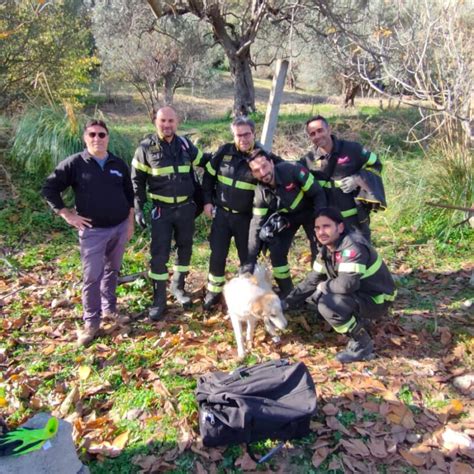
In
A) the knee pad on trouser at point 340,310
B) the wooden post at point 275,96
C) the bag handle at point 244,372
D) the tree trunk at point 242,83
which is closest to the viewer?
the bag handle at point 244,372

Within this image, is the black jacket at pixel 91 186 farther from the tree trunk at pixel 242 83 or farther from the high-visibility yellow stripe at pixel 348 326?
the tree trunk at pixel 242 83

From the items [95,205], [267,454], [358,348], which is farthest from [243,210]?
[267,454]

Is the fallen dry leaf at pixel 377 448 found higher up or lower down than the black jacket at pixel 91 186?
lower down

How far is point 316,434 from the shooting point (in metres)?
3.20

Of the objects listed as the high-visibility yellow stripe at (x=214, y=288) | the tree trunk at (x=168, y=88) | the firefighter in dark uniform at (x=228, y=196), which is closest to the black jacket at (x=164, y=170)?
the firefighter in dark uniform at (x=228, y=196)

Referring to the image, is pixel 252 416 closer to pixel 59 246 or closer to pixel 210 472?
pixel 210 472

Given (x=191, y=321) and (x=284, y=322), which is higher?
(x=284, y=322)

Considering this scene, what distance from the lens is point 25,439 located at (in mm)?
2293

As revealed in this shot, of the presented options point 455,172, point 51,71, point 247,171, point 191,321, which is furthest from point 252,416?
point 51,71

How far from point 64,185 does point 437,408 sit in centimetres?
383

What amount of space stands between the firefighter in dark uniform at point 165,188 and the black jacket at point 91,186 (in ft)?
1.15

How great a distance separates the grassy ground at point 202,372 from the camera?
9.98ft

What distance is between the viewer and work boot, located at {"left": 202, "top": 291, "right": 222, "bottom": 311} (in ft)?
16.0

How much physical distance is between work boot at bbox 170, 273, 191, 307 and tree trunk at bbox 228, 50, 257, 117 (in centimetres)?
936
